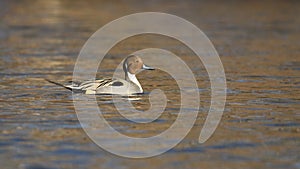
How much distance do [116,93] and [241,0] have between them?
2002 centimetres

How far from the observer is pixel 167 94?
12289 millimetres

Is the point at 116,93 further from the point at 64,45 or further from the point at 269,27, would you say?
the point at 269,27

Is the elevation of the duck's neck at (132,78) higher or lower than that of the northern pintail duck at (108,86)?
higher

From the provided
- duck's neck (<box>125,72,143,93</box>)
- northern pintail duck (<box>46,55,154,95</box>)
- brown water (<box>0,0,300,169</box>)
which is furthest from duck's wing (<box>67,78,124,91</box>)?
duck's neck (<box>125,72,143,93</box>)

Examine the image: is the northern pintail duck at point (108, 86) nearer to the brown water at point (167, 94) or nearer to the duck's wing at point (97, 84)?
the duck's wing at point (97, 84)

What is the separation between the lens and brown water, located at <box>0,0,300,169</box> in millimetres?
8359

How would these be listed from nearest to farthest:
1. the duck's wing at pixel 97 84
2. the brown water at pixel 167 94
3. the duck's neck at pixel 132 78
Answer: the brown water at pixel 167 94 → the duck's wing at pixel 97 84 → the duck's neck at pixel 132 78

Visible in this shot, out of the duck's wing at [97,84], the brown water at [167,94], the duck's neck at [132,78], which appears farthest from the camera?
the duck's neck at [132,78]

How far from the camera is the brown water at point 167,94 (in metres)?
8.36

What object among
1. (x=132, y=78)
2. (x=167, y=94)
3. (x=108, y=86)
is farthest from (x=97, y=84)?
(x=167, y=94)

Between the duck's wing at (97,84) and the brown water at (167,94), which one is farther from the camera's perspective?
the duck's wing at (97,84)

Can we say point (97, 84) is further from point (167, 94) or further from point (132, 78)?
point (167, 94)

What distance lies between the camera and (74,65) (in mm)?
15688

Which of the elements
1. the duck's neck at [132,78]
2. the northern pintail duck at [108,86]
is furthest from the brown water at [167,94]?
the duck's neck at [132,78]
